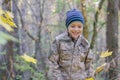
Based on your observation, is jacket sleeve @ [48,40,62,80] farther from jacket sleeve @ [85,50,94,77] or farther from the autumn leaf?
the autumn leaf

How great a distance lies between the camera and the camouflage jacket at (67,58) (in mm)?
3825

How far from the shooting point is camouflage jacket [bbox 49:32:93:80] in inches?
151

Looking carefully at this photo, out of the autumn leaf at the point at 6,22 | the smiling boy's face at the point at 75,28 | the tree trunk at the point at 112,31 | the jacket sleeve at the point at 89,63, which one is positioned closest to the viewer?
the autumn leaf at the point at 6,22

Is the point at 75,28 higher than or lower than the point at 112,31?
higher

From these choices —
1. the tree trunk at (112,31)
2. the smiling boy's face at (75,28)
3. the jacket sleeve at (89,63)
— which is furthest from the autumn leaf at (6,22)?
the tree trunk at (112,31)

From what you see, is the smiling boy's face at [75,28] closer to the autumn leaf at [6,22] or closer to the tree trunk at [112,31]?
the autumn leaf at [6,22]

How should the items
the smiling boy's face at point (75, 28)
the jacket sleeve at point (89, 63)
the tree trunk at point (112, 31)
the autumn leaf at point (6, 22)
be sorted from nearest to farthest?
the autumn leaf at point (6, 22)
the smiling boy's face at point (75, 28)
the jacket sleeve at point (89, 63)
the tree trunk at point (112, 31)

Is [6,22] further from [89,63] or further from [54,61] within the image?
[89,63]

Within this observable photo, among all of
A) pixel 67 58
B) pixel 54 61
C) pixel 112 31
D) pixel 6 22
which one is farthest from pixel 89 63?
pixel 112 31

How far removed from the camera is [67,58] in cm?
385

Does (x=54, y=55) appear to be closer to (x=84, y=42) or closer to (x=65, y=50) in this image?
(x=65, y=50)

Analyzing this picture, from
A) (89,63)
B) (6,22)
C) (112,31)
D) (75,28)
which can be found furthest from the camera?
(112,31)

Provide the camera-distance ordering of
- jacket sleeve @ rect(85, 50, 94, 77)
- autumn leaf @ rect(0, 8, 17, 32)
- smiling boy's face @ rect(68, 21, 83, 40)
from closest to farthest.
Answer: autumn leaf @ rect(0, 8, 17, 32), smiling boy's face @ rect(68, 21, 83, 40), jacket sleeve @ rect(85, 50, 94, 77)

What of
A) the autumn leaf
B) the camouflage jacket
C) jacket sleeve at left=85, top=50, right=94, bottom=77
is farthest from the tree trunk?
the autumn leaf
